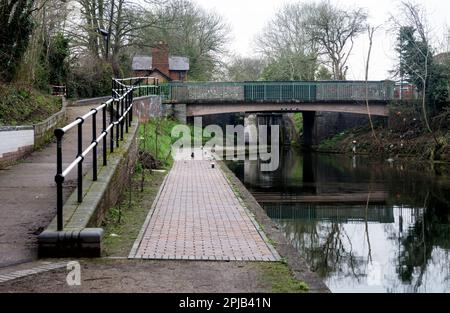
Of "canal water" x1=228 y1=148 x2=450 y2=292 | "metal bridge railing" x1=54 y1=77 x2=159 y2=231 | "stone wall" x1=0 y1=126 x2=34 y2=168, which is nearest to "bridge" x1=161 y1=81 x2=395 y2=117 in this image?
"canal water" x1=228 y1=148 x2=450 y2=292

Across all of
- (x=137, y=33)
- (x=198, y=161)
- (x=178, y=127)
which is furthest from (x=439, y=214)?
(x=137, y=33)

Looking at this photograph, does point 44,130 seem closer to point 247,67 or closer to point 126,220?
point 126,220

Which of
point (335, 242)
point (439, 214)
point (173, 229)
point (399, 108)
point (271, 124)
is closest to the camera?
point (173, 229)

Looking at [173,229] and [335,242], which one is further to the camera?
[335,242]

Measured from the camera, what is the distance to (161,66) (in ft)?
161

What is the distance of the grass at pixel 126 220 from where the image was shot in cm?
605

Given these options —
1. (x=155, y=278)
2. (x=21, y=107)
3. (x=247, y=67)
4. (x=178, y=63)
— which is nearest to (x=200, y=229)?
(x=155, y=278)

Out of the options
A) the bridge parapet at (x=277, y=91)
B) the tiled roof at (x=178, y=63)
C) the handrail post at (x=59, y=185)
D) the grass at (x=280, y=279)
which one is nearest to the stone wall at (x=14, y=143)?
the handrail post at (x=59, y=185)

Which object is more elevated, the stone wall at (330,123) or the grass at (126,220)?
the stone wall at (330,123)

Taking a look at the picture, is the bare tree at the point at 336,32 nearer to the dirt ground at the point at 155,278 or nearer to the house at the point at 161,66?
the house at the point at 161,66

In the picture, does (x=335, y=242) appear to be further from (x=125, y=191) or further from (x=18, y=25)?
(x=18, y=25)

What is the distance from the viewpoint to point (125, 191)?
10102 millimetres

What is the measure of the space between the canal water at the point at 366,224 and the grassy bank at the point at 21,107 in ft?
19.1
